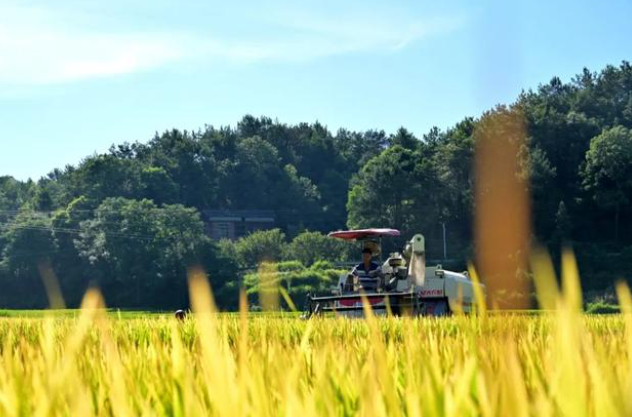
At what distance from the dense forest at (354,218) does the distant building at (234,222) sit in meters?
1.71

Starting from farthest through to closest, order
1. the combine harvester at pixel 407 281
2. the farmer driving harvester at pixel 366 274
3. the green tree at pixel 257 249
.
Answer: the green tree at pixel 257 249
the farmer driving harvester at pixel 366 274
the combine harvester at pixel 407 281

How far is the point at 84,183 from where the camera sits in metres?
111

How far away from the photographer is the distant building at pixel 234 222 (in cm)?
11919

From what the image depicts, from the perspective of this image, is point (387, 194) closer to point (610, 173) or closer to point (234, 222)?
point (610, 173)

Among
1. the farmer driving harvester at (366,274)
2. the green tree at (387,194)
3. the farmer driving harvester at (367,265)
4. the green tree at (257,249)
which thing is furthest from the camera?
the green tree at (257,249)

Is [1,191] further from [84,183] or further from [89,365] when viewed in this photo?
[89,365]

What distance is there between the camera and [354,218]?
297 feet

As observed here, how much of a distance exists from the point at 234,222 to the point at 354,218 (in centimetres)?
3275

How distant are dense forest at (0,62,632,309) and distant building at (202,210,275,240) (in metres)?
1.71

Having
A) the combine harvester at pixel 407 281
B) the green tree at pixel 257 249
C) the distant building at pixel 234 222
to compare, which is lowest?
the combine harvester at pixel 407 281

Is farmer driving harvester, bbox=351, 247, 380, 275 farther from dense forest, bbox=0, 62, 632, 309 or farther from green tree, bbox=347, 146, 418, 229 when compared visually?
green tree, bbox=347, 146, 418, 229

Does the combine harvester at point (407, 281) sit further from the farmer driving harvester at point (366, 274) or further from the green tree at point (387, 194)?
the green tree at point (387, 194)

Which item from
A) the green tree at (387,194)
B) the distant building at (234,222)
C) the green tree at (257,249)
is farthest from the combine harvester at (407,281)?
the distant building at (234,222)

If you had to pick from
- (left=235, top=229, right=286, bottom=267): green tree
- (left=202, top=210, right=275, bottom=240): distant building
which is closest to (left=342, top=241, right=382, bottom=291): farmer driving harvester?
(left=235, top=229, right=286, bottom=267): green tree
